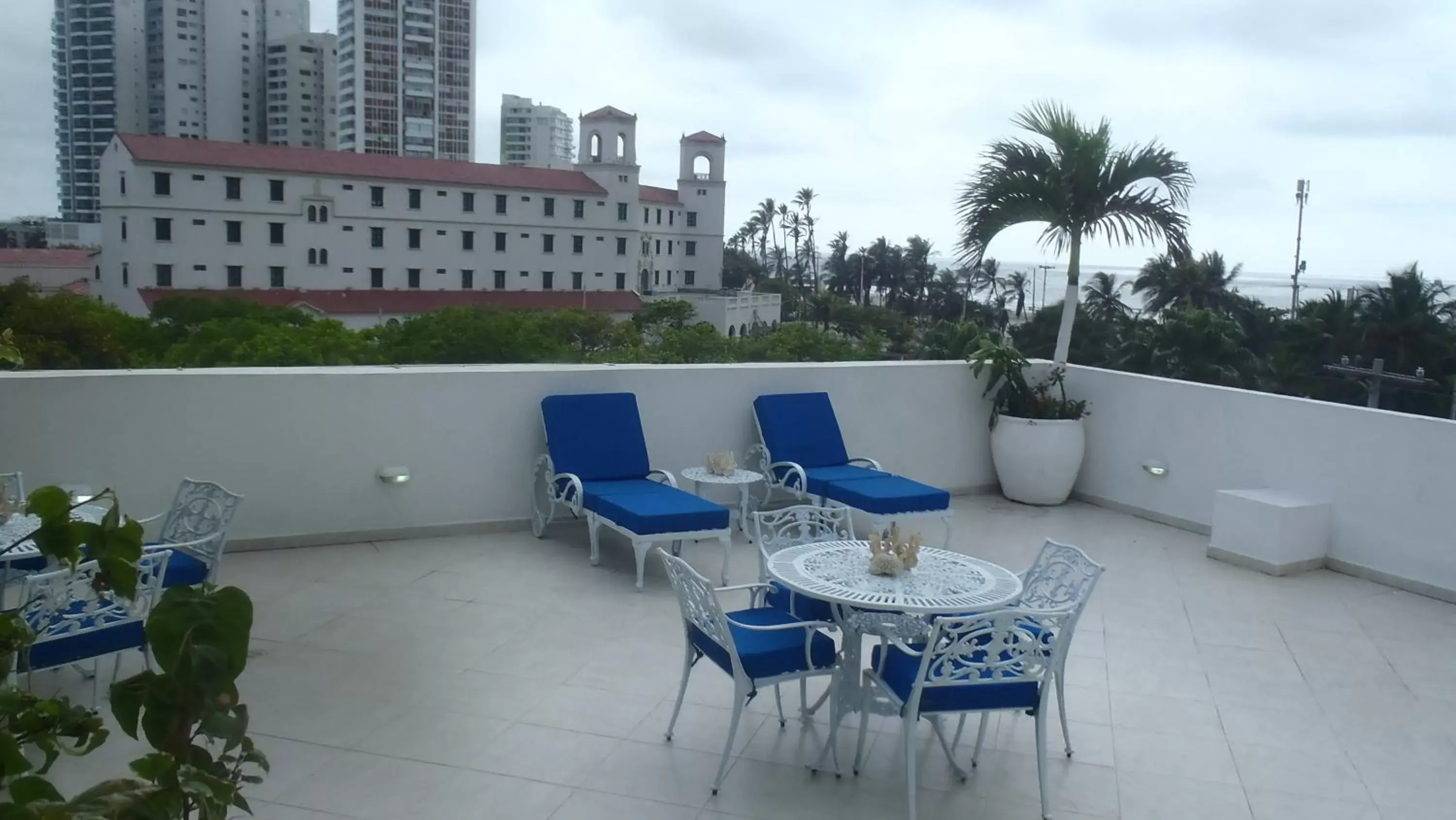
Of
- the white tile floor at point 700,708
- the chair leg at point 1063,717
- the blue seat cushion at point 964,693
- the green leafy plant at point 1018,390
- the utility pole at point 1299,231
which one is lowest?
the white tile floor at point 700,708

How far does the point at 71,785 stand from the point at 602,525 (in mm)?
3633

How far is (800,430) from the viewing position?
294 inches

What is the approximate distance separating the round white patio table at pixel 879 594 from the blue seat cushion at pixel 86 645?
2.16 m

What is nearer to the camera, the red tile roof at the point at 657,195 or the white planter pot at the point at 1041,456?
the white planter pot at the point at 1041,456

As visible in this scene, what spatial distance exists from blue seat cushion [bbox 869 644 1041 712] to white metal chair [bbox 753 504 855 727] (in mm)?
367

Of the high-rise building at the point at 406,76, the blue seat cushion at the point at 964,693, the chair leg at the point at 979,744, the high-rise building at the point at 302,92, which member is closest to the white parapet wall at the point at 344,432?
the chair leg at the point at 979,744

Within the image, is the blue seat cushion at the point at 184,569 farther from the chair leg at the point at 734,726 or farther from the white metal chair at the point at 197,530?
the chair leg at the point at 734,726

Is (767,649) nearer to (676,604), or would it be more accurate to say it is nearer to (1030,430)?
(676,604)

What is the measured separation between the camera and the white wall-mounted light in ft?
21.6

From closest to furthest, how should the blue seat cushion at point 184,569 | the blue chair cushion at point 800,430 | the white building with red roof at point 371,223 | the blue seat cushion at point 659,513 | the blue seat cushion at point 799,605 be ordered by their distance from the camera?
the blue seat cushion at point 799,605, the blue seat cushion at point 184,569, the blue seat cushion at point 659,513, the blue chair cushion at point 800,430, the white building with red roof at point 371,223

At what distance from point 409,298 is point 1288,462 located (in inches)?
2620

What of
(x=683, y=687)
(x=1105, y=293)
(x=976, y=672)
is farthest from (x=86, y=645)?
(x=1105, y=293)

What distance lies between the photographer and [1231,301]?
3928 cm

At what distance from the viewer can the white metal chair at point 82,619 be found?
3.33 m
